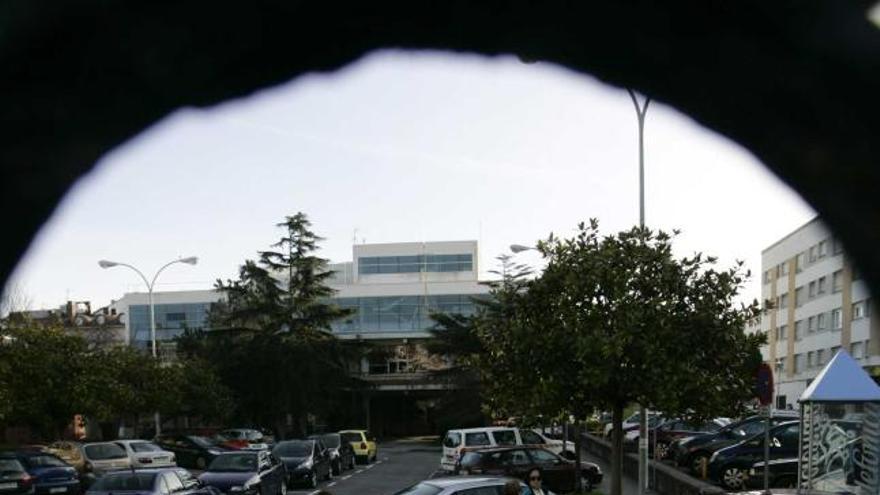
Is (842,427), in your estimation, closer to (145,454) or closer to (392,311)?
(145,454)

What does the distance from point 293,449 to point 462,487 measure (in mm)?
18594

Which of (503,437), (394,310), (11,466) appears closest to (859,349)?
(503,437)

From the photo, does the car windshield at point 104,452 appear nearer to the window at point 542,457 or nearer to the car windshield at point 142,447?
the car windshield at point 142,447

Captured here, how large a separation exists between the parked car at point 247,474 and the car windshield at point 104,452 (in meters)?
7.91

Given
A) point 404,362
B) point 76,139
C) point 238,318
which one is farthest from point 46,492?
point 404,362

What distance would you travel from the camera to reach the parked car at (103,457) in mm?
31562

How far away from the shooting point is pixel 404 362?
74375 mm

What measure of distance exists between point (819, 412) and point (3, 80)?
13549 millimetres

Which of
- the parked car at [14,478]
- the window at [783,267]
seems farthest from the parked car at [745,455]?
the parked car at [14,478]

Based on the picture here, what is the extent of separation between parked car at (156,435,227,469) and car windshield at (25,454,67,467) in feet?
37.9

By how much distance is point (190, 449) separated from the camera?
1565 inches

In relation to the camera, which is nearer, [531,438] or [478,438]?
[478,438]

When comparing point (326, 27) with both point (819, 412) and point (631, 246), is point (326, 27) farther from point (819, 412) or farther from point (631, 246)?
point (631, 246)

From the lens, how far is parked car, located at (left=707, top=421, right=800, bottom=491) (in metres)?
21.8
